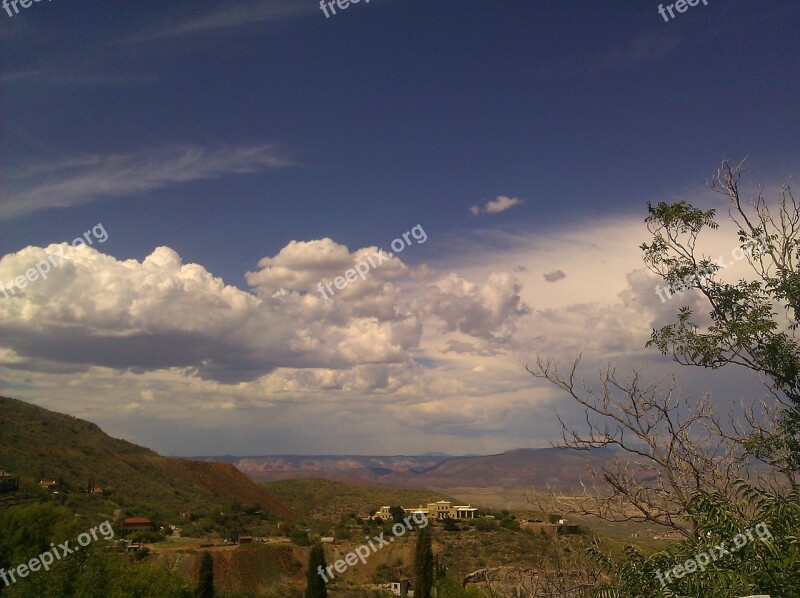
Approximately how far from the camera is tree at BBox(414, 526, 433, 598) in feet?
115

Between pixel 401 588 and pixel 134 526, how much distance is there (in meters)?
23.7

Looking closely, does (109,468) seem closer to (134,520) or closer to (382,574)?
(134,520)

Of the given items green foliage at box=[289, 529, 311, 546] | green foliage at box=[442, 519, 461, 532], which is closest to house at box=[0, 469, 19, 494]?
green foliage at box=[289, 529, 311, 546]

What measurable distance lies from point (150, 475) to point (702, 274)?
82.0 metres

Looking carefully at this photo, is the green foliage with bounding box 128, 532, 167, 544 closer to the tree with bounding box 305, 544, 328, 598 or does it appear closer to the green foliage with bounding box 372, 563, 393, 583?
the green foliage with bounding box 372, 563, 393, 583

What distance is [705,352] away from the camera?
11.9 meters

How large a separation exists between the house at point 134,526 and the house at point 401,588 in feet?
71.4

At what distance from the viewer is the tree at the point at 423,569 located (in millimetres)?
34938

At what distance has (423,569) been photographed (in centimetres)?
3584

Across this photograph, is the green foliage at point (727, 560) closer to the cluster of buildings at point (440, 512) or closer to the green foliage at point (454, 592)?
the green foliage at point (454, 592)

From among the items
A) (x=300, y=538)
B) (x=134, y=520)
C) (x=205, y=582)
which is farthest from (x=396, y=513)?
(x=205, y=582)

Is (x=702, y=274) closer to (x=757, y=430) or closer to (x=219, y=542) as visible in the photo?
(x=757, y=430)

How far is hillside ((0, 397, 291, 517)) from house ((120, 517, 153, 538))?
262 inches

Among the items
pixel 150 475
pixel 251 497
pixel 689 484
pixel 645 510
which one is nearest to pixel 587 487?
pixel 645 510
